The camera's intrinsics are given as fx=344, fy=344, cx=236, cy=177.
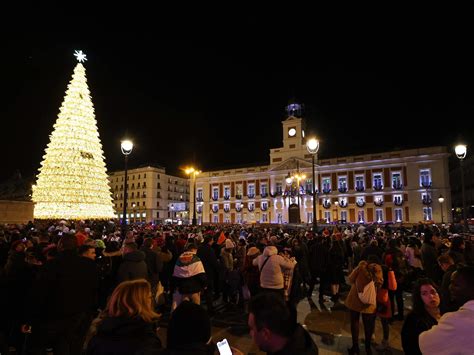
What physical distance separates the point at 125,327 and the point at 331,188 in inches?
2362

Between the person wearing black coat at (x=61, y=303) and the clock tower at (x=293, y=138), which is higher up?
the clock tower at (x=293, y=138)

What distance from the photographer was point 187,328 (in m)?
2.15

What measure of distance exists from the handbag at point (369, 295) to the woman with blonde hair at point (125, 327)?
3.88 meters

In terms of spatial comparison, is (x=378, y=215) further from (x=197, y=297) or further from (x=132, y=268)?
(x=132, y=268)

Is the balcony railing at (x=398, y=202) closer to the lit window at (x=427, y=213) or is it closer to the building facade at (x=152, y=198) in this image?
the lit window at (x=427, y=213)

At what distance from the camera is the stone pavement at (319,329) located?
594 centimetres

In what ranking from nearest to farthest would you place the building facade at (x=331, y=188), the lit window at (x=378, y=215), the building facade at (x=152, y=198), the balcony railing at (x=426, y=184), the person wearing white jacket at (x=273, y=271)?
1. the person wearing white jacket at (x=273, y=271)
2. the balcony railing at (x=426, y=184)
3. the building facade at (x=331, y=188)
4. the lit window at (x=378, y=215)
5. the building facade at (x=152, y=198)

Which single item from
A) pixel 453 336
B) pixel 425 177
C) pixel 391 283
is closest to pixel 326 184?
pixel 425 177

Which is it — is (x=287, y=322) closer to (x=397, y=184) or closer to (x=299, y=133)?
(x=397, y=184)

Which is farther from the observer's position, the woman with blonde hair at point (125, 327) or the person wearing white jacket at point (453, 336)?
the woman with blonde hair at point (125, 327)

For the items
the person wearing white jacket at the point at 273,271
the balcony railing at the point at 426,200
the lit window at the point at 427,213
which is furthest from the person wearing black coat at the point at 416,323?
the lit window at the point at 427,213

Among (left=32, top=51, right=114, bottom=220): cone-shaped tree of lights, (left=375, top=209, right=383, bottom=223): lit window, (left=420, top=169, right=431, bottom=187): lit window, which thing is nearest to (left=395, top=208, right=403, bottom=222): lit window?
(left=375, top=209, right=383, bottom=223): lit window

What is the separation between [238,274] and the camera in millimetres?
9078

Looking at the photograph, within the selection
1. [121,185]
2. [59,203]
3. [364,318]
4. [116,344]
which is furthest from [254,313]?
[121,185]
